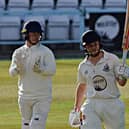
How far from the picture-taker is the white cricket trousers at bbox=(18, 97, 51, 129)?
10.5 meters

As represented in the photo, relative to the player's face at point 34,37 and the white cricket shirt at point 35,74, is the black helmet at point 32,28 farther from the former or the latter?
the white cricket shirt at point 35,74

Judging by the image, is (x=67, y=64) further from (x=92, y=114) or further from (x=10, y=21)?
(x=92, y=114)

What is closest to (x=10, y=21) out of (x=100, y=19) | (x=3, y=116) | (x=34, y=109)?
(x=100, y=19)

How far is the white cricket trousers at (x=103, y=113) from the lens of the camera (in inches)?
371

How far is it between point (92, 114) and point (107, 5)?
2208 cm

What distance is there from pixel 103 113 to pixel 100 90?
10.6 inches

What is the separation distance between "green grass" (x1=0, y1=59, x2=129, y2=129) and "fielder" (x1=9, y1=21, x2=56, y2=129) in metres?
2.65

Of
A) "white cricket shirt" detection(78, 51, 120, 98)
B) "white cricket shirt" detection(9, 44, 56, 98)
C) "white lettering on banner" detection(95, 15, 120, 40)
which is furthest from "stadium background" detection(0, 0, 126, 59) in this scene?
"white cricket shirt" detection(78, 51, 120, 98)

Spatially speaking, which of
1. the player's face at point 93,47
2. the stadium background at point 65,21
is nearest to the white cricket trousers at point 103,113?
the player's face at point 93,47

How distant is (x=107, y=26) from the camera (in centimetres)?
3044

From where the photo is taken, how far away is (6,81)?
20484mm

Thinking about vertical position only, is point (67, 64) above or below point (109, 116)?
below

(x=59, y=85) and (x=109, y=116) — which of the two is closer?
(x=109, y=116)

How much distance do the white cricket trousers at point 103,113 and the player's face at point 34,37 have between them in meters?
1.46
